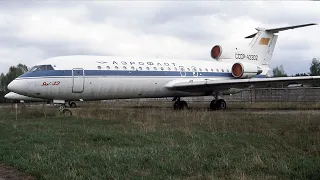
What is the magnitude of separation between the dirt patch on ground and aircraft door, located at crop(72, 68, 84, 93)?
1280 centimetres

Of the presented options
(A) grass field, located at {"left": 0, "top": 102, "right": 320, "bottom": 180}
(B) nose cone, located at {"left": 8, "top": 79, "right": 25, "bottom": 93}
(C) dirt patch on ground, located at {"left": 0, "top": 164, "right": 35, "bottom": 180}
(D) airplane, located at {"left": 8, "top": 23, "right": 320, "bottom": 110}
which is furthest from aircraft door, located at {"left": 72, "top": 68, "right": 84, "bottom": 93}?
(C) dirt patch on ground, located at {"left": 0, "top": 164, "right": 35, "bottom": 180}

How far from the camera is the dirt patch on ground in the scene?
255 inches

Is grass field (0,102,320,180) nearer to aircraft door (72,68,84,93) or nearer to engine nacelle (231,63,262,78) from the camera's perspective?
aircraft door (72,68,84,93)

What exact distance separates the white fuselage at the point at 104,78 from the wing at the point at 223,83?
0.55 m

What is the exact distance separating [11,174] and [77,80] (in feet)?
44.6

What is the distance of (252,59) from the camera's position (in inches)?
1174

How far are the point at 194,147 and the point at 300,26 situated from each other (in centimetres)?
2091

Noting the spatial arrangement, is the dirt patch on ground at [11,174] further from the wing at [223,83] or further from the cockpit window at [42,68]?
the wing at [223,83]

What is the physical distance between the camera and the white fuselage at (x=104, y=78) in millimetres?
19375

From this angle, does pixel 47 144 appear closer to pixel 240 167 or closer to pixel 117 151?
pixel 117 151

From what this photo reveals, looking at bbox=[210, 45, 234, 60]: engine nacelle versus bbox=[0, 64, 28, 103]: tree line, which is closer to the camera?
bbox=[210, 45, 234, 60]: engine nacelle

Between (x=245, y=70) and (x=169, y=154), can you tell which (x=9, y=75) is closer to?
(x=245, y=70)

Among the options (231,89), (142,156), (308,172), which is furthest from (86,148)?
(231,89)

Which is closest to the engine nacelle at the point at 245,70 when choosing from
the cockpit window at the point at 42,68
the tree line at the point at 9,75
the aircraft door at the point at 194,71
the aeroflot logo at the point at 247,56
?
the aeroflot logo at the point at 247,56
